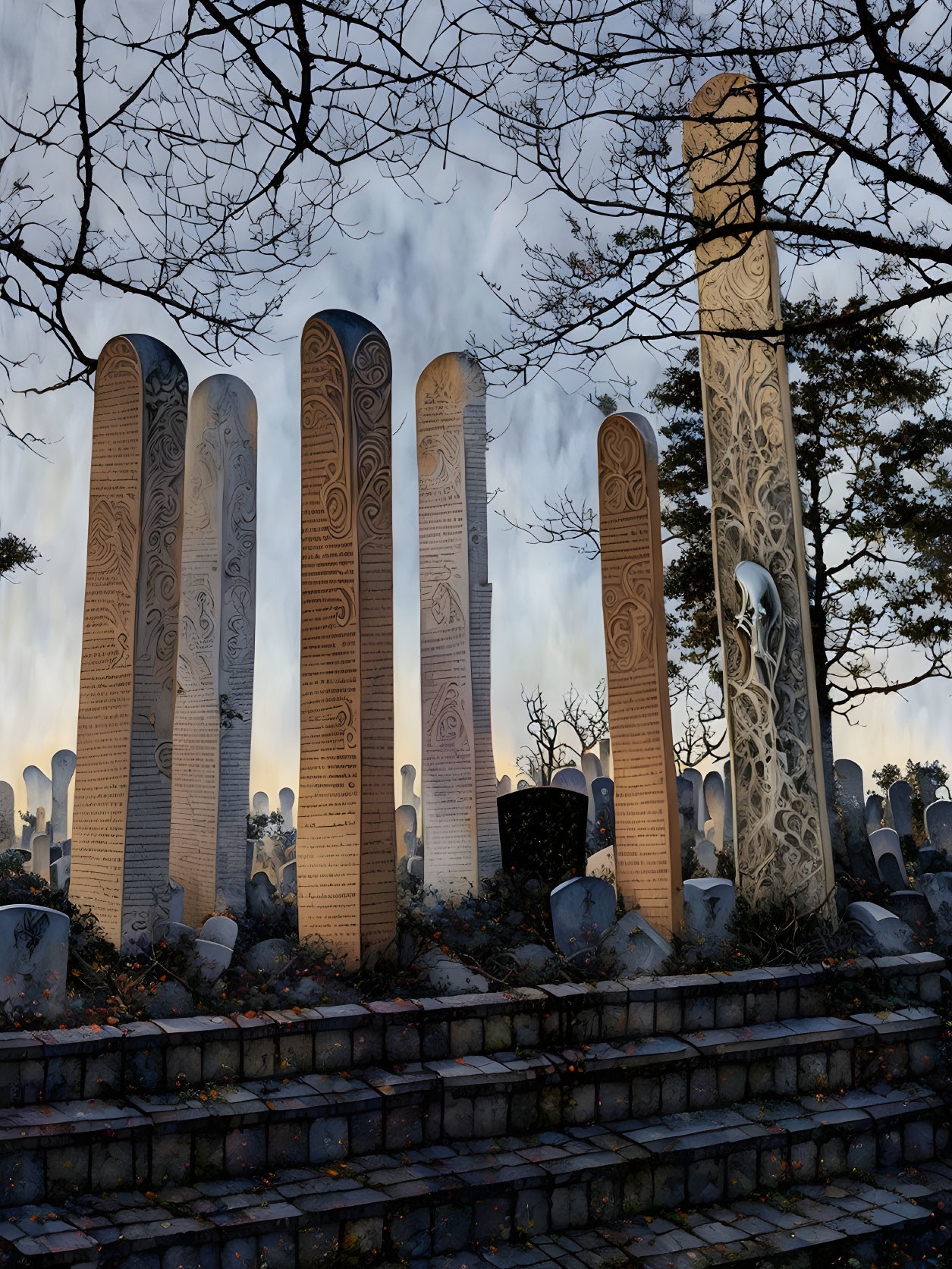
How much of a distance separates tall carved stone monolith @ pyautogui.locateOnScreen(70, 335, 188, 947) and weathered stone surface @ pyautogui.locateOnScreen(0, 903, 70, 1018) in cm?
106

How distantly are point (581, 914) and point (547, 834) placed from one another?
1.82 metres

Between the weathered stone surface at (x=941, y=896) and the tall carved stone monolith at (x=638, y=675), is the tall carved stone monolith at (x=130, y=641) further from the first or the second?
the weathered stone surface at (x=941, y=896)

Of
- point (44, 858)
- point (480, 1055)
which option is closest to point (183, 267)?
point (480, 1055)

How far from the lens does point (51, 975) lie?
5797 millimetres

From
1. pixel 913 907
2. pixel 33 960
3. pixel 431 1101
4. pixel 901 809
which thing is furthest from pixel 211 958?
pixel 901 809

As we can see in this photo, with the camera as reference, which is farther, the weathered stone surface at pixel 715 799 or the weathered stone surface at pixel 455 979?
the weathered stone surface at pixel 715 799

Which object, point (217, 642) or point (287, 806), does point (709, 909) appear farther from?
point (287, 806)

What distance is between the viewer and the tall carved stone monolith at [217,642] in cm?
884

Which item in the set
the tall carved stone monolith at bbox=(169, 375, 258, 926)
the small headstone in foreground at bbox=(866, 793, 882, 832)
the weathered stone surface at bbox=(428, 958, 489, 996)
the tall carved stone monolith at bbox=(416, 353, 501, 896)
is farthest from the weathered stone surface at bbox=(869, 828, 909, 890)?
the tall carved stone monolith at bbox=(169, 375, 258, 926)

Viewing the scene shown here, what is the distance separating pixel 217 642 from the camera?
916 centimetres

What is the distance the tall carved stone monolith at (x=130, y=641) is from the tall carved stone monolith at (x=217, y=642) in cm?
137

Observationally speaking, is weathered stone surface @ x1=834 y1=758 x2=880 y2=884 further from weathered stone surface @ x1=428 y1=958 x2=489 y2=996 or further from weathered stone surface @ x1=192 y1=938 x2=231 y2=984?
weathered stone surface @ x1=192 y1=938 x2=231 y2=984

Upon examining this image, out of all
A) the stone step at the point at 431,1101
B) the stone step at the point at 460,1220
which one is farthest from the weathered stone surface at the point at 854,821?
the stone step at the point at 460,1220

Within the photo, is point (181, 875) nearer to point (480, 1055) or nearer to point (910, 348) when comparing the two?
point (480, 1055)
